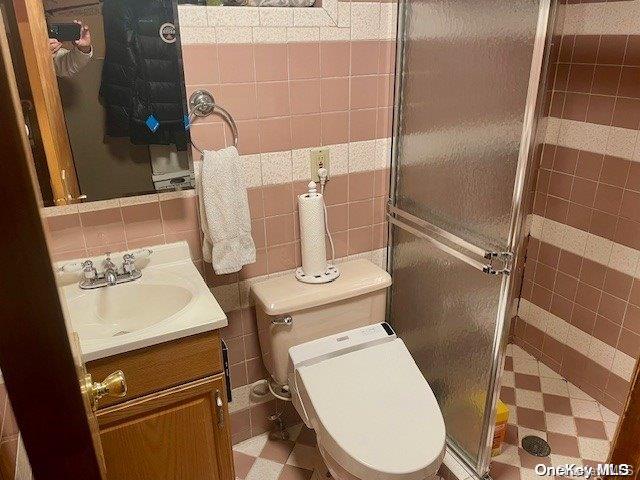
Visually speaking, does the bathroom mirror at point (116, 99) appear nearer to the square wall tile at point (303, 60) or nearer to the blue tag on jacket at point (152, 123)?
the blue tag on jacket at point (152, 123)

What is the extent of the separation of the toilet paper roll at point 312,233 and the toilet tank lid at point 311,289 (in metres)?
0.07

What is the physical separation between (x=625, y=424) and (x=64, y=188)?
1.40 metres

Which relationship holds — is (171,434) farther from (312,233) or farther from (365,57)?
(365,57)

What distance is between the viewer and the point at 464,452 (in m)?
1.72

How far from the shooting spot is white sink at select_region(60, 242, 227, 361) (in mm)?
1227

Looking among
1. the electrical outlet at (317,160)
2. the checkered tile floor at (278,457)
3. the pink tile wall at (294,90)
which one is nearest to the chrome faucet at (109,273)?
the pink tile wall at (294,90)

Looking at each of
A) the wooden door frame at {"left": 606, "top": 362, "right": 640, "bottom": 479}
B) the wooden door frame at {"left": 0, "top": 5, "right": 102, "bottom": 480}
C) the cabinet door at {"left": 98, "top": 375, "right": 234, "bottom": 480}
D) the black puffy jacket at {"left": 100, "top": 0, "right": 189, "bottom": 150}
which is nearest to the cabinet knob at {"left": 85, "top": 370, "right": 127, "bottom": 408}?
A: the wooden door frame at {"left": 0, "top": 5, "right": 102, "bottom": 480}

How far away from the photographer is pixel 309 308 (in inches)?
63.7

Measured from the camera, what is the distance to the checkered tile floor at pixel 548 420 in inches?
71.9

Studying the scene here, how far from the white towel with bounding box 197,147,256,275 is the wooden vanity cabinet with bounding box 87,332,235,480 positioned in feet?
1.03

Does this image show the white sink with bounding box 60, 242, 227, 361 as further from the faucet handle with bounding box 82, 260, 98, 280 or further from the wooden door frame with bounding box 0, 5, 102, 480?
the wooden door frame with bounding box 0, 5, 102, 480

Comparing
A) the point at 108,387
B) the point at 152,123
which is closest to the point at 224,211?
the point at 152,123

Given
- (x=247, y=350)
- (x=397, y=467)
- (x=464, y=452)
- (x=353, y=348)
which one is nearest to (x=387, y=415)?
(x=397, y=467)

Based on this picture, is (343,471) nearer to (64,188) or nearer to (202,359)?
(202,359)
